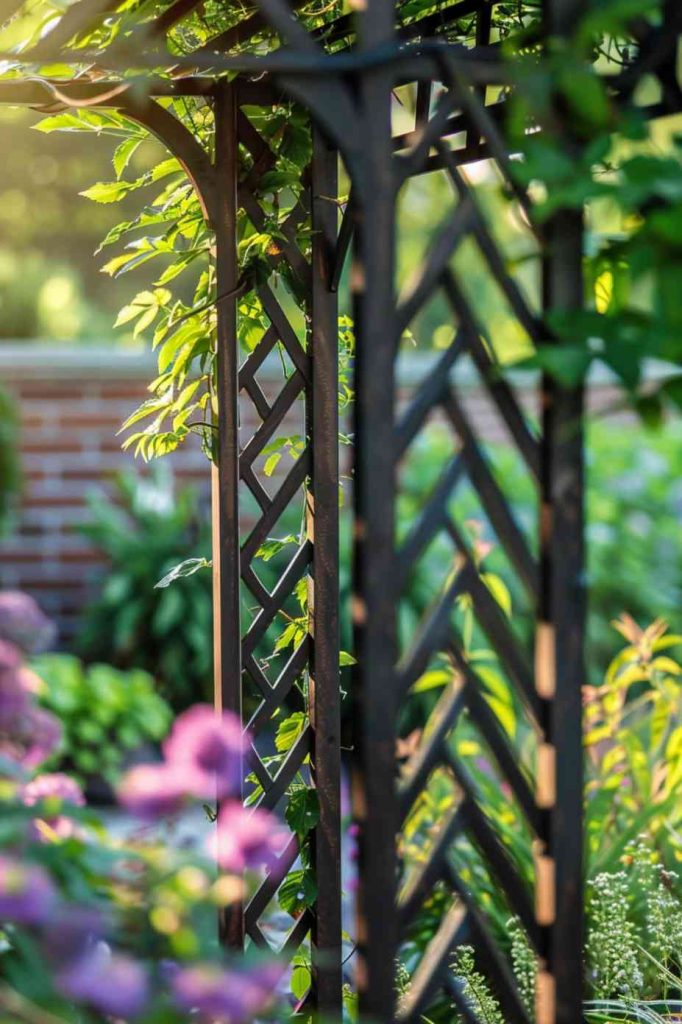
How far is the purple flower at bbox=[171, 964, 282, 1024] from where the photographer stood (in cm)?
104

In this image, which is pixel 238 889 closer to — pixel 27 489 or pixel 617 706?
pixel 617 706

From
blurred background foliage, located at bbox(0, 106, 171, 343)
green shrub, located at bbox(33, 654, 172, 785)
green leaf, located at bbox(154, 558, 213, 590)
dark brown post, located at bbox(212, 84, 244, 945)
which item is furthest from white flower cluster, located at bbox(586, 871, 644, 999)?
blurred background foliage, located at bbox(0, 106, 171, 343)

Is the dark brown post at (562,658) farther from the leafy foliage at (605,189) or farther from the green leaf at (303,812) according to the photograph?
the green leaf at (303,812)

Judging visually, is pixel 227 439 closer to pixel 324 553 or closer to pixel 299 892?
pixel 324 553

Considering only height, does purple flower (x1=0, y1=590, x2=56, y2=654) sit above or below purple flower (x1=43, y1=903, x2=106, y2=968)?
above

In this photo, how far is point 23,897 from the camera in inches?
42.6

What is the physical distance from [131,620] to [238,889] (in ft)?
14.9

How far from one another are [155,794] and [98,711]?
4.00 meters

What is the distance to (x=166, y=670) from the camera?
5.54m

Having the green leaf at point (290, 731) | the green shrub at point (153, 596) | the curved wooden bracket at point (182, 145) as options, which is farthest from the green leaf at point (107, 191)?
the green shrub at point (153, 596)

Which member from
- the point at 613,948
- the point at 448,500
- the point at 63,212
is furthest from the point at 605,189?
the point at 63,212

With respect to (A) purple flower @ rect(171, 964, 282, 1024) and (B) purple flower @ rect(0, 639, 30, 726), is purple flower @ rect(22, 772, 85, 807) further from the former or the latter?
(A) purple flower @ rect(171, 964, 282, 1024)

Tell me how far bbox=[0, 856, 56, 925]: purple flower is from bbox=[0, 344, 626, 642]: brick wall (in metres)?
5.09

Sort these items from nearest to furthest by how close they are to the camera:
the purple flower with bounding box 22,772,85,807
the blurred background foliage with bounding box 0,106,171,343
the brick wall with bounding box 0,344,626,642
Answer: the purple flower with bounding box 22,772,85,807 → the brick wall with bounding box 0,344,626,642 → the blurred background foliage with bounding box 0,106,171,343
